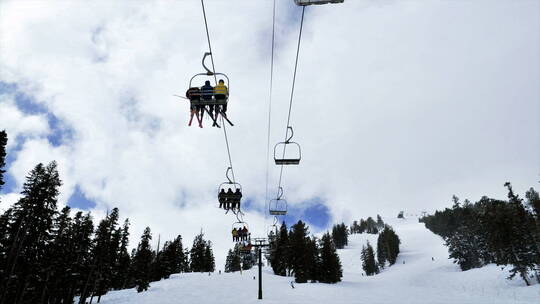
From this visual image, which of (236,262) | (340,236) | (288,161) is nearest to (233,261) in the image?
(236,262)

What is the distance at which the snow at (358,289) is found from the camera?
95.3ft

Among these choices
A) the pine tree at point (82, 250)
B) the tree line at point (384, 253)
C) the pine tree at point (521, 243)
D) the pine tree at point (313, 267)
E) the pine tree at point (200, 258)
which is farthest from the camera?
the tree line at point (384, 253)

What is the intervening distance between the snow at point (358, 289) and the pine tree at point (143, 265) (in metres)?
1.89

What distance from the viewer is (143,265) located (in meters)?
48.5

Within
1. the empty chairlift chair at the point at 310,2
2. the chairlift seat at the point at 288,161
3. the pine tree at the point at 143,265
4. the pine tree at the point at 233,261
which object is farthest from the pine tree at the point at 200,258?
the empty chairlift chair at the point at 310,2

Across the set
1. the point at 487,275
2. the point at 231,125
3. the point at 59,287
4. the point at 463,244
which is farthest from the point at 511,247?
the point at 59,287

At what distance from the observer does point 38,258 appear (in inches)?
1134

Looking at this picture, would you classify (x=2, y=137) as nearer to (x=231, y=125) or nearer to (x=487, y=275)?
(x=231, y=125)

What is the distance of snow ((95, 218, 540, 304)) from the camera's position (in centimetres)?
2905

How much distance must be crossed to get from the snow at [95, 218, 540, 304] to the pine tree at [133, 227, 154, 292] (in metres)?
1.89

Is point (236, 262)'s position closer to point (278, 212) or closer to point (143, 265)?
point (143, 265)

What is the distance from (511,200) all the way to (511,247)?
6726 millimetres

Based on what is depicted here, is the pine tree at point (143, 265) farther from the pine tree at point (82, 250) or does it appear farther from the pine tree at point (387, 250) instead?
the pine tree at point (387, 250)

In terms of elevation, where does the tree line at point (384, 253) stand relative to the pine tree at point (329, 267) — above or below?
above
